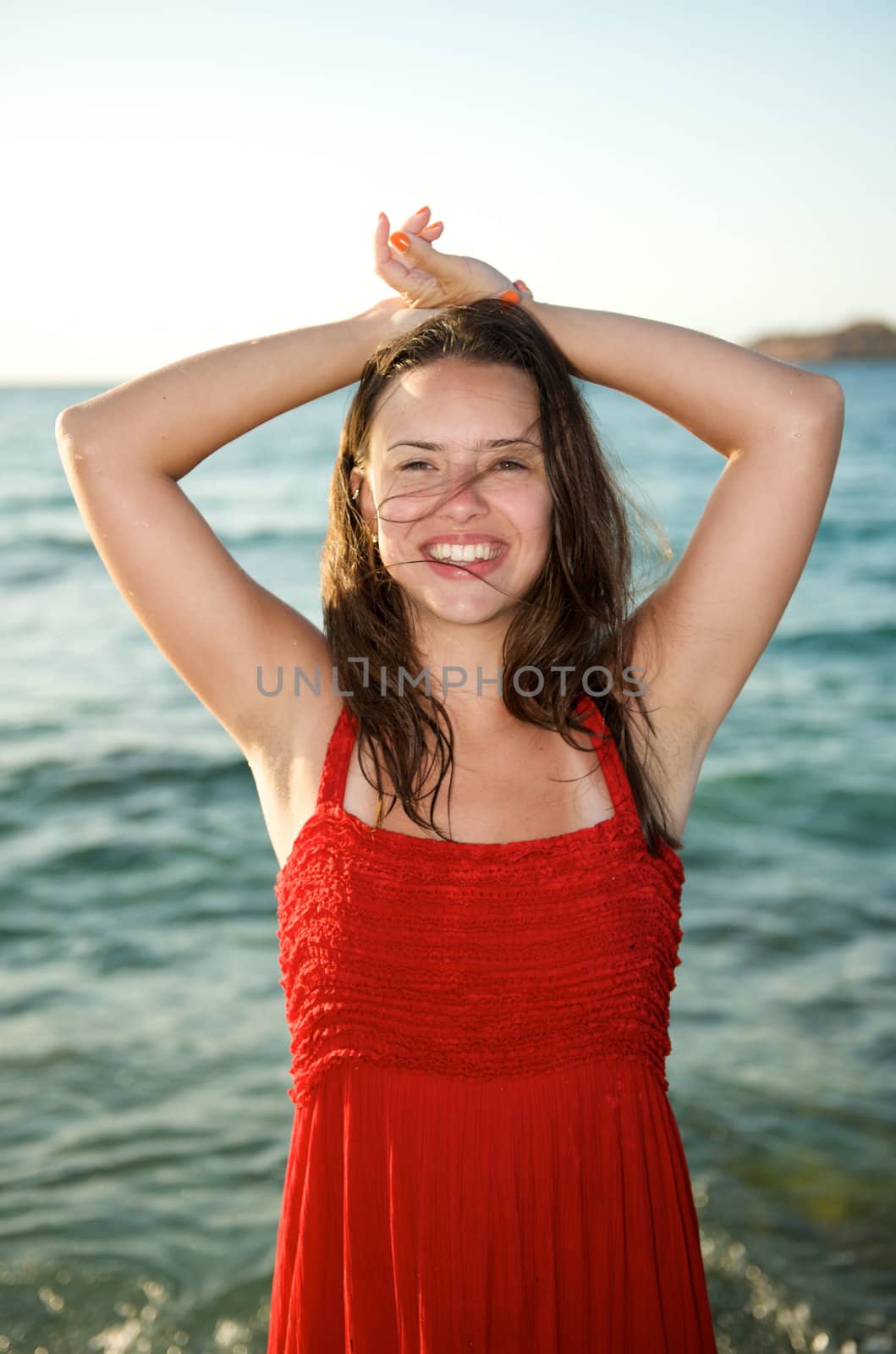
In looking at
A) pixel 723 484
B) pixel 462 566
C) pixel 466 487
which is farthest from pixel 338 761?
pixel 723 484

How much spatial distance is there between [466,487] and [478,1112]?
1.01m

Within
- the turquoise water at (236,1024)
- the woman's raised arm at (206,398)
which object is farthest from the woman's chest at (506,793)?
the turquoise water at (236,1024)

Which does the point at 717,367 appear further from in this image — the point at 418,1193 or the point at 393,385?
the point at 418,1193

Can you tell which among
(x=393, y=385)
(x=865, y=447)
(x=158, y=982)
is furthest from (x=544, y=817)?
(x=865, y=447)

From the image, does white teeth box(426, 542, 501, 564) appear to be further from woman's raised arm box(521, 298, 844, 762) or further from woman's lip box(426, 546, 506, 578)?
woman's raised arm box(521, 298, 844, 762)

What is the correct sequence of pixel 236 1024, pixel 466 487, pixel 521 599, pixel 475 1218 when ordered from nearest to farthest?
pixel 475 1218
pixel 466 487
pixel 521 599
pixel 236 1024

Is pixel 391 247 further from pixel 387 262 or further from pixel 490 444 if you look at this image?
pixel 490 444

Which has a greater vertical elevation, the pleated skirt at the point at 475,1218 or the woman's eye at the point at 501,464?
the woman's eye at the point at 501,464

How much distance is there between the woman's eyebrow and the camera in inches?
84.5

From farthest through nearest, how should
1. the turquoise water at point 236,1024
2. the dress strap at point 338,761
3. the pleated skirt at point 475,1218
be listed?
the turquoise water at point 236,1024 < the dress strap at point 338,761 < the pleated skirt at point 475,1218

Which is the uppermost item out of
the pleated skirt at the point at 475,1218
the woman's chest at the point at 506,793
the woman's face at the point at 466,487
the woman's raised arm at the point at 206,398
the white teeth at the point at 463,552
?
the woman's raised arm at the point at 206,398

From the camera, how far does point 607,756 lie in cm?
218

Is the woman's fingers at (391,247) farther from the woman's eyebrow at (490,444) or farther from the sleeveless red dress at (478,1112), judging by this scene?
the sleeveless red dress at (478,1112)

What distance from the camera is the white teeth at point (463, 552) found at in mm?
2148
